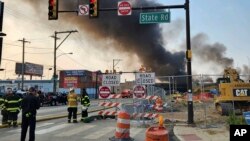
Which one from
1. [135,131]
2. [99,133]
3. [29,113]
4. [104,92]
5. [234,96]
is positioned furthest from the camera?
[234,96]

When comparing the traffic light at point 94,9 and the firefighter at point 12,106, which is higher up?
the traffic light at point 94,9

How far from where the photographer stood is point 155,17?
21.6m

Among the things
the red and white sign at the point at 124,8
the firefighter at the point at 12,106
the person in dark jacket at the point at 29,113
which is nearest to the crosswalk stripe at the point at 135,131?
the person in dark jacket at the point at 29,113

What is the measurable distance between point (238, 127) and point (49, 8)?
53.0 feet

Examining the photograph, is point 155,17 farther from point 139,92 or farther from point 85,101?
point 85,101

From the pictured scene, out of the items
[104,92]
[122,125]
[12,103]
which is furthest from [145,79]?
[122,125]

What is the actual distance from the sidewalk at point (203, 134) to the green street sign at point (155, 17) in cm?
647

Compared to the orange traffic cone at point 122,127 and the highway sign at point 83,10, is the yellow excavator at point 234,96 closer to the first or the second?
the highway sign at point 83,10

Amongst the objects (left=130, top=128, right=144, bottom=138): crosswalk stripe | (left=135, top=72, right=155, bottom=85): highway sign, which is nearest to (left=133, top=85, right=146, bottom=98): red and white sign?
(left=135, top=72, right=155, bottom=85): highway sign

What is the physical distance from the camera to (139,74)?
2223 cm

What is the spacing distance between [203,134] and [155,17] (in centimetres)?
837

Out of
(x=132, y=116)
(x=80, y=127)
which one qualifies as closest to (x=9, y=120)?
(x=80, y=127)

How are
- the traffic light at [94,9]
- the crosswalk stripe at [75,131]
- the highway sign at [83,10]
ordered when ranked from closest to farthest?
the crosswalk stripe at [75,131] < the traffic light at [94,9] < the highway sign at [83,10]

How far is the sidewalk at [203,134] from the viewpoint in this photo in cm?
1382
